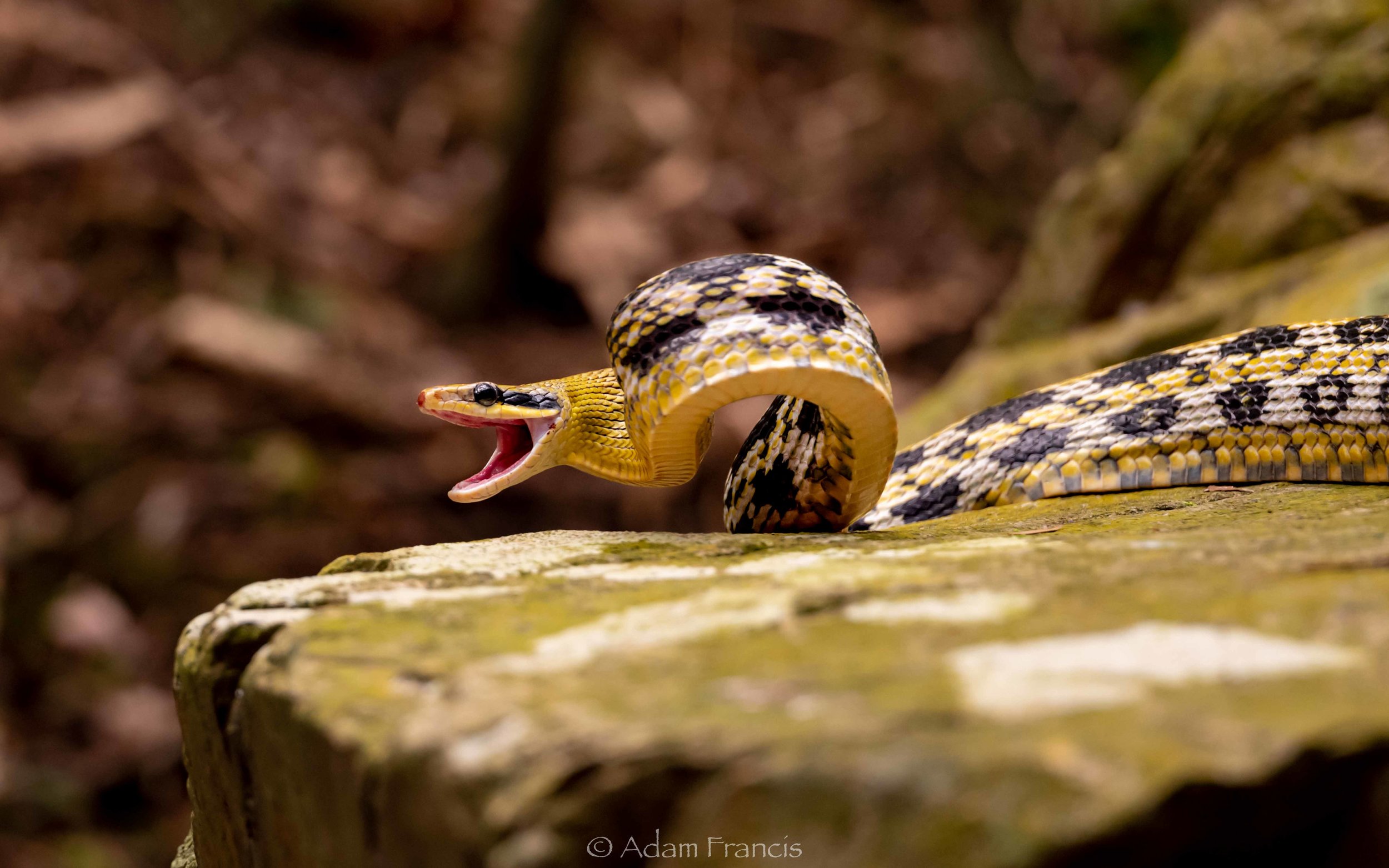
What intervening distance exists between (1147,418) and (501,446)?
6.79 ft

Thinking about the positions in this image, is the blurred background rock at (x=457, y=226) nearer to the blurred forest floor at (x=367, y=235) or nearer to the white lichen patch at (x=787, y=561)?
the blurred forest floor at (x=367, y=235)

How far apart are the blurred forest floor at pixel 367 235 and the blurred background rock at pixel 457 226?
0.11 ft

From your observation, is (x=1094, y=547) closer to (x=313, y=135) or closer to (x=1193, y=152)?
(x=1193, y=152)

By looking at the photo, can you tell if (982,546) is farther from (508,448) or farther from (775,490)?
(508,448)

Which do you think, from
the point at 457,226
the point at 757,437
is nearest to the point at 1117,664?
the point at 757,437

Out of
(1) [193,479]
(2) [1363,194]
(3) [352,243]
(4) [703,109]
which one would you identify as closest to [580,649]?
(2) [1363,194]

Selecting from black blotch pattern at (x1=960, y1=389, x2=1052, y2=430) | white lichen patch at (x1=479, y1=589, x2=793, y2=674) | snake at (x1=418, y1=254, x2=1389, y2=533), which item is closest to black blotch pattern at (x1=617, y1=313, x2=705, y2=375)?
snake at (x1=418, y1=254, x2=1389, y2=533)

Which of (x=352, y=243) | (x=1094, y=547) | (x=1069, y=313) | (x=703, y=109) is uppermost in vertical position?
(x=703, y=109)

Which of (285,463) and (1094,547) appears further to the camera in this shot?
(285,463)

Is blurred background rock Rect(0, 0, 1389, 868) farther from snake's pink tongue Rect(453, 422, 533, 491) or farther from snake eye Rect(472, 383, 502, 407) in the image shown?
snake eye Rect(472, 383, 502, 407)

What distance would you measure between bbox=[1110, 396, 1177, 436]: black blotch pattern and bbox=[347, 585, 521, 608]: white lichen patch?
2194 millimetres

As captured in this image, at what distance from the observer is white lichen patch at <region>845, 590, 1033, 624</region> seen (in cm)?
181

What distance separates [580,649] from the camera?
73.1 inches

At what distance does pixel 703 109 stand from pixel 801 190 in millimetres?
1474
